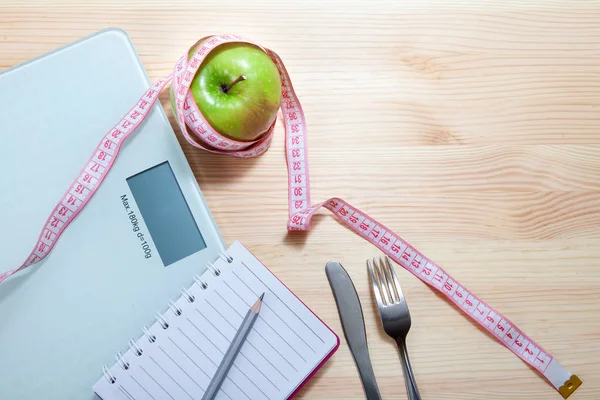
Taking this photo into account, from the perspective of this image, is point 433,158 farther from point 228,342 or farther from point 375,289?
point 228,342

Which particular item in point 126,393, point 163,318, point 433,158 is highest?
point 433,158

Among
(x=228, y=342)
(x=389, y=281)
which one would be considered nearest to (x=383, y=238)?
(x=389, y=281)

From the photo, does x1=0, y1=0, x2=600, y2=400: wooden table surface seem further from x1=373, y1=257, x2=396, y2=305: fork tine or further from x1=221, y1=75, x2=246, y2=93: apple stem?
x1=221, y1=75, x2=246, y2=93: apple stem

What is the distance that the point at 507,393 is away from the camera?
41.8 inches

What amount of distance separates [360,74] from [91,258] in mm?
591

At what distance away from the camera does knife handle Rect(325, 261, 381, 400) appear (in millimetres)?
1022

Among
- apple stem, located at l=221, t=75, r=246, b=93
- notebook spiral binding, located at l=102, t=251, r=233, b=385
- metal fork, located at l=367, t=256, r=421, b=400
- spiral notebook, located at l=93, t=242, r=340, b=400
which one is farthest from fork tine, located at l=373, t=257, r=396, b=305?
apple stem, located at l=221, t=75, r=246, b=93

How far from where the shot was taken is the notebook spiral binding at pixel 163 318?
94 cm

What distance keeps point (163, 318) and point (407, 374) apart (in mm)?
447

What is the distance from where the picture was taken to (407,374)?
103 cm

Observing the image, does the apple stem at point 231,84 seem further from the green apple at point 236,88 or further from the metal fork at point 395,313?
the metal fork at point 395,313

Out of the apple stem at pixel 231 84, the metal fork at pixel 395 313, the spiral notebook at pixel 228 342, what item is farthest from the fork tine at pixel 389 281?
the apple stem at pixel 231 84

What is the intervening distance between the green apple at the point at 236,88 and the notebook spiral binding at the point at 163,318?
0.23 metres

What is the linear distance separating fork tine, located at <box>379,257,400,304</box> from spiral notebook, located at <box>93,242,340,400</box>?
0.14 m
